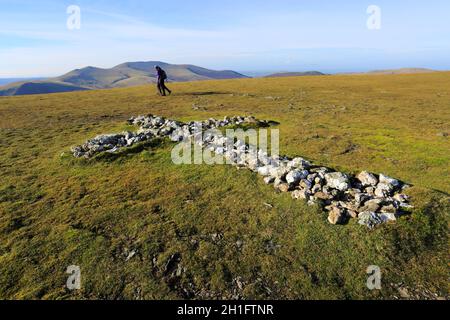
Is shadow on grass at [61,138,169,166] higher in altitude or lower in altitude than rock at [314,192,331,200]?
higher

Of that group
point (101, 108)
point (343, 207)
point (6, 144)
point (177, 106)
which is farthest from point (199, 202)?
point (101, 108)

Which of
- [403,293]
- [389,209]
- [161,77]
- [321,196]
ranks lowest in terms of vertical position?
[403,293]

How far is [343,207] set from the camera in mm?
11086

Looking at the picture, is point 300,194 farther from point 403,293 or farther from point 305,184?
point 403,293

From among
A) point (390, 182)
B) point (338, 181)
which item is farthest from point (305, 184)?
point (390, 182)

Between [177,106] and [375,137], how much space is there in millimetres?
21750

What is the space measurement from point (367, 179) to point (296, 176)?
2936 mm

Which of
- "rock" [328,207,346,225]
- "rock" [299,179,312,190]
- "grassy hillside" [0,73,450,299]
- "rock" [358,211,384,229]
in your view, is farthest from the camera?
"rock" [299,179,312,190]

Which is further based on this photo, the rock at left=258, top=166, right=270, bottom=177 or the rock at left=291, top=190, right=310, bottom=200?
the rock at left=258, top=166, right=270, bottom=177

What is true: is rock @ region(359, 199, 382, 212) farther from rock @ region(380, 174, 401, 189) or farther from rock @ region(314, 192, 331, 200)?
rock @ region(380, 174, 401, 189)

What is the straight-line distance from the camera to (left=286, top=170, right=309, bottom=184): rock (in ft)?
41.8

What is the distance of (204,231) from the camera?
10.6m

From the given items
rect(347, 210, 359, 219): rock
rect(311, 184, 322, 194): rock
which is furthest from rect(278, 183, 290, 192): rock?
rect(347, 210, 359, 219): rock

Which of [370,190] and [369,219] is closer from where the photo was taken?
[369,219]
